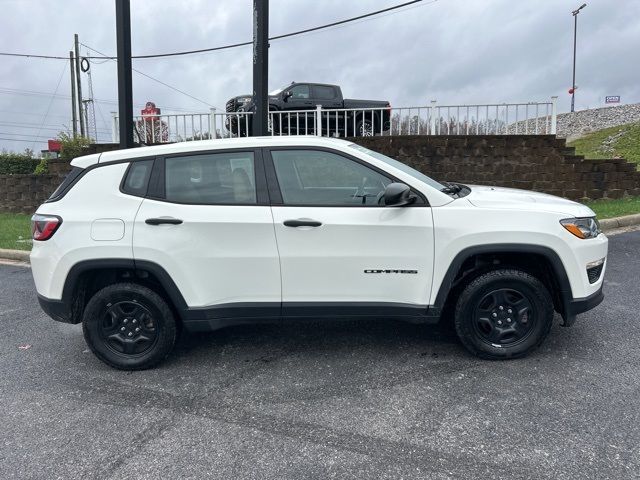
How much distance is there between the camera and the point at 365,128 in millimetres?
11578

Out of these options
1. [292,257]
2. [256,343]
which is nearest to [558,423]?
[292,257]

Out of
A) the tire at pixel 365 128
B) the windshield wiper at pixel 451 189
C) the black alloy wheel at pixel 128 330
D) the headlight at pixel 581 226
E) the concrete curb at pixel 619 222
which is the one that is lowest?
the black alloy wheel at pixel 128 330

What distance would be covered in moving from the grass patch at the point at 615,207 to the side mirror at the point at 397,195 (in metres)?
6.91

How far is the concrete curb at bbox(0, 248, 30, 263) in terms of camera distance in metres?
7.94

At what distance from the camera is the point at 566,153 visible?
10.4 metres

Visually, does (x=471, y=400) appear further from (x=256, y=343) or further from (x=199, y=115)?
(x=199, y=115)

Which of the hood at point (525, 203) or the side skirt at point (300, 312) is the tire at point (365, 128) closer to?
the hood at point (525, 203)

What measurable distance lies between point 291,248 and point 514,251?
5.25 feet

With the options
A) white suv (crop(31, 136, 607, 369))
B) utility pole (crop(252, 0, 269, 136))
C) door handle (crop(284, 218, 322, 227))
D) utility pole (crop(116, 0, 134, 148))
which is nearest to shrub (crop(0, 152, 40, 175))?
utility pole (crop(116, 0, 134, 148))

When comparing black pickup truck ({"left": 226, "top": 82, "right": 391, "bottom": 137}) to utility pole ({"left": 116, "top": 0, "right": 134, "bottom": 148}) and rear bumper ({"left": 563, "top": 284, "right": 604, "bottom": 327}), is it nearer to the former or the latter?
utility pole ({"left": 116, "top": 0, "right": 134, "bottom": 148})

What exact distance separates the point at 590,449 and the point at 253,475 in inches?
70.8

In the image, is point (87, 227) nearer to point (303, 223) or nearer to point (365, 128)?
point (303, 223)

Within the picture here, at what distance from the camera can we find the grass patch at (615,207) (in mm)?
9125

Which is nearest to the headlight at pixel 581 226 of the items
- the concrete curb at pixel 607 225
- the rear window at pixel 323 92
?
the concrete curb at pixel 607 225
